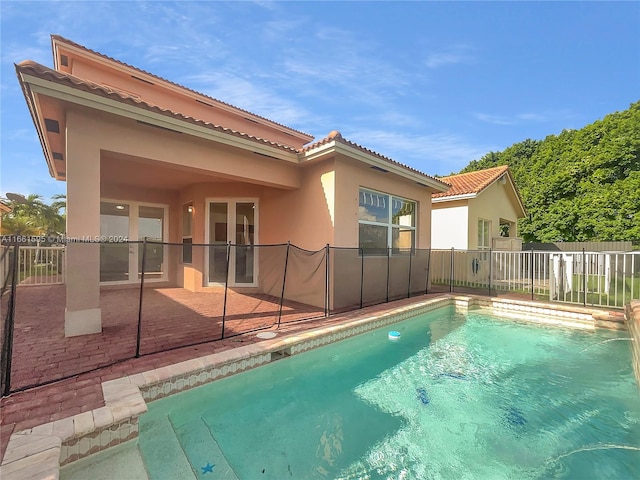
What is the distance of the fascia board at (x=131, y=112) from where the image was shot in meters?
4.04

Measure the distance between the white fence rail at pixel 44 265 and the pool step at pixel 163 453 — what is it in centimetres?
930

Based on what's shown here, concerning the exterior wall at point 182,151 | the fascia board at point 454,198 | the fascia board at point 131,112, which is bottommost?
the exterior wall at point 182,151

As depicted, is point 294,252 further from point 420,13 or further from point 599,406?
point 420,13

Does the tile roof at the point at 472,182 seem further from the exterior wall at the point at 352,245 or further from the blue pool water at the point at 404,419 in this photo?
the blue pool water at the point at 404,419

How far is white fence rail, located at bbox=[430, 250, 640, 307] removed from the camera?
762 centimetres

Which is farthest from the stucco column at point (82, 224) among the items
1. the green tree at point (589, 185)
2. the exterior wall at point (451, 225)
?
the green tree at point (589, 185)

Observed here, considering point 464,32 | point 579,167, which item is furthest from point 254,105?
point 579,167

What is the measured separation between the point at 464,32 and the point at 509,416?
889 centimetres

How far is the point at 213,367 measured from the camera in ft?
12.4

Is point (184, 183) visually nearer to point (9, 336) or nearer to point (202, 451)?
point (9, 336)

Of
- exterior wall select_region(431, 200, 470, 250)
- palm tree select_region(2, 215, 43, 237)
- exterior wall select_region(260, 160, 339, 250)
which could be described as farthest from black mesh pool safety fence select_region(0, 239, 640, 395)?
palm tree select_region(2, 215, 43, 237)

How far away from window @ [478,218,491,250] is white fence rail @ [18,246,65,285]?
55.4ft

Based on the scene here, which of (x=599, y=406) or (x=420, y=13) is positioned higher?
(x=420, y=13)

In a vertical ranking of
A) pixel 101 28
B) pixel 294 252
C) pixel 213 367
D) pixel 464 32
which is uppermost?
pixel 464 32
